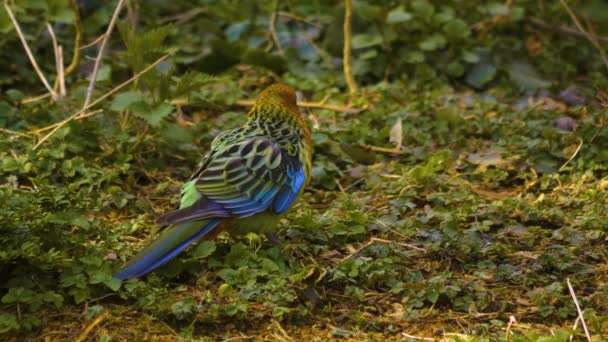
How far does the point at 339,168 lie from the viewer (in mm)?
6312

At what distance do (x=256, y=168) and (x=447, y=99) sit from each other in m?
2.88

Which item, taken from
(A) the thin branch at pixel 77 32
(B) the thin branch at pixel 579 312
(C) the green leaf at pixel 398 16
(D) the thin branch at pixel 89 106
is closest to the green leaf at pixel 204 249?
(D) the thin branch at pixel 89 106

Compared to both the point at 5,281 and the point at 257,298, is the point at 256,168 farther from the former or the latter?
the point at 5,281

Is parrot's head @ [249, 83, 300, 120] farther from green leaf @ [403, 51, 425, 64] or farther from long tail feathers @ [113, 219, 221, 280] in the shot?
green leaf @ [403, 51, 425, 64]

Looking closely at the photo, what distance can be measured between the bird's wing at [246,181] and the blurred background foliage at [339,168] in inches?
8.8

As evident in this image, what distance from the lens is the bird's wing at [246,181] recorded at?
4.66 metres

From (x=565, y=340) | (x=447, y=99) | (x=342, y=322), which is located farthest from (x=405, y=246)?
(x=447, y=99)

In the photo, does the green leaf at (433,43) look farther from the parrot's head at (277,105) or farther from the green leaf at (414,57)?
the parrot's head at (277,105)

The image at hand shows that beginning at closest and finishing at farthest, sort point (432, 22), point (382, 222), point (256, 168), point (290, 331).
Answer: point (290, 331) < point (256, 168) < point (382, 222) < point (432, 22)

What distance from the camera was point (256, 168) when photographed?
193 inches

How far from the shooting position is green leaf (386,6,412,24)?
7590mm

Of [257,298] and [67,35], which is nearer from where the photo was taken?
[257,298]

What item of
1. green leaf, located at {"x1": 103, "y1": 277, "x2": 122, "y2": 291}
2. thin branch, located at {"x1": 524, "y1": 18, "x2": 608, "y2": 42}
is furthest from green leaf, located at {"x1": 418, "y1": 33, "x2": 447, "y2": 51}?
green leaf, located at {"x1": 103, "y1": 277, "x2": 122, "y2": 291}

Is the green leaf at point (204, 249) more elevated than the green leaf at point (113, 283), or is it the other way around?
the green leaf at point (113, 283)
